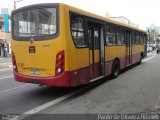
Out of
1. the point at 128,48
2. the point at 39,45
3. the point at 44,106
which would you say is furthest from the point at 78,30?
the point at 128,48

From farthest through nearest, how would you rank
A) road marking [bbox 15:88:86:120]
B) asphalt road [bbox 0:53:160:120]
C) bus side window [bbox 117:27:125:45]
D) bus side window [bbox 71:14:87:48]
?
bus side window [bbox 117:27:125:45] < bus side window [bbox 71:14:87:48] < asphalt road [bbox 0:53:160:120] < road marking [bbox 15:88:86:120]

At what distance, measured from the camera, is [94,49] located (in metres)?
10.5

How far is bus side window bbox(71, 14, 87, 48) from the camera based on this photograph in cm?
877

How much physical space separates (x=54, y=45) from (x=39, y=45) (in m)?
0.57

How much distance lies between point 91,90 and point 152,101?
2.56 m

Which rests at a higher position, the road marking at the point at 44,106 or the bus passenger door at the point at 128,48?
the bus passenger door at the point at 128,48

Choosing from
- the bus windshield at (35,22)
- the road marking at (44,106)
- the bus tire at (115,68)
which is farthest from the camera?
the bus tire at (115,68)

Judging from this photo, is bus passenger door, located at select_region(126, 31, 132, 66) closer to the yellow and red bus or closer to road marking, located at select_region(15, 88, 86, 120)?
the yellow and red bus

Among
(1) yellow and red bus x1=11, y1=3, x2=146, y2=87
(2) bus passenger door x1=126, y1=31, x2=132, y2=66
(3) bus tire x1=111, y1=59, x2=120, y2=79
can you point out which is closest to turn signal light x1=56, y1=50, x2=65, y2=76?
(1) yellow and red bus x1=11, y1=3, x2=146, y2=87

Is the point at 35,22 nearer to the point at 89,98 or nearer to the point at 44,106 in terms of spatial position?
the point at 44,106

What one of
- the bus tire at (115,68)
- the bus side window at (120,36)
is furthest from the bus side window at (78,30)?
the bus side window at (120,36)

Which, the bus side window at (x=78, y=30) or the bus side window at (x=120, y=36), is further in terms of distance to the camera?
the bus side window at (x=120, y=36)

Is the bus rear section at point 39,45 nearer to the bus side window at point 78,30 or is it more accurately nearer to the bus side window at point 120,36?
the bus side window at point 78,30

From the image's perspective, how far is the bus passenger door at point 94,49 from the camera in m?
10.2
